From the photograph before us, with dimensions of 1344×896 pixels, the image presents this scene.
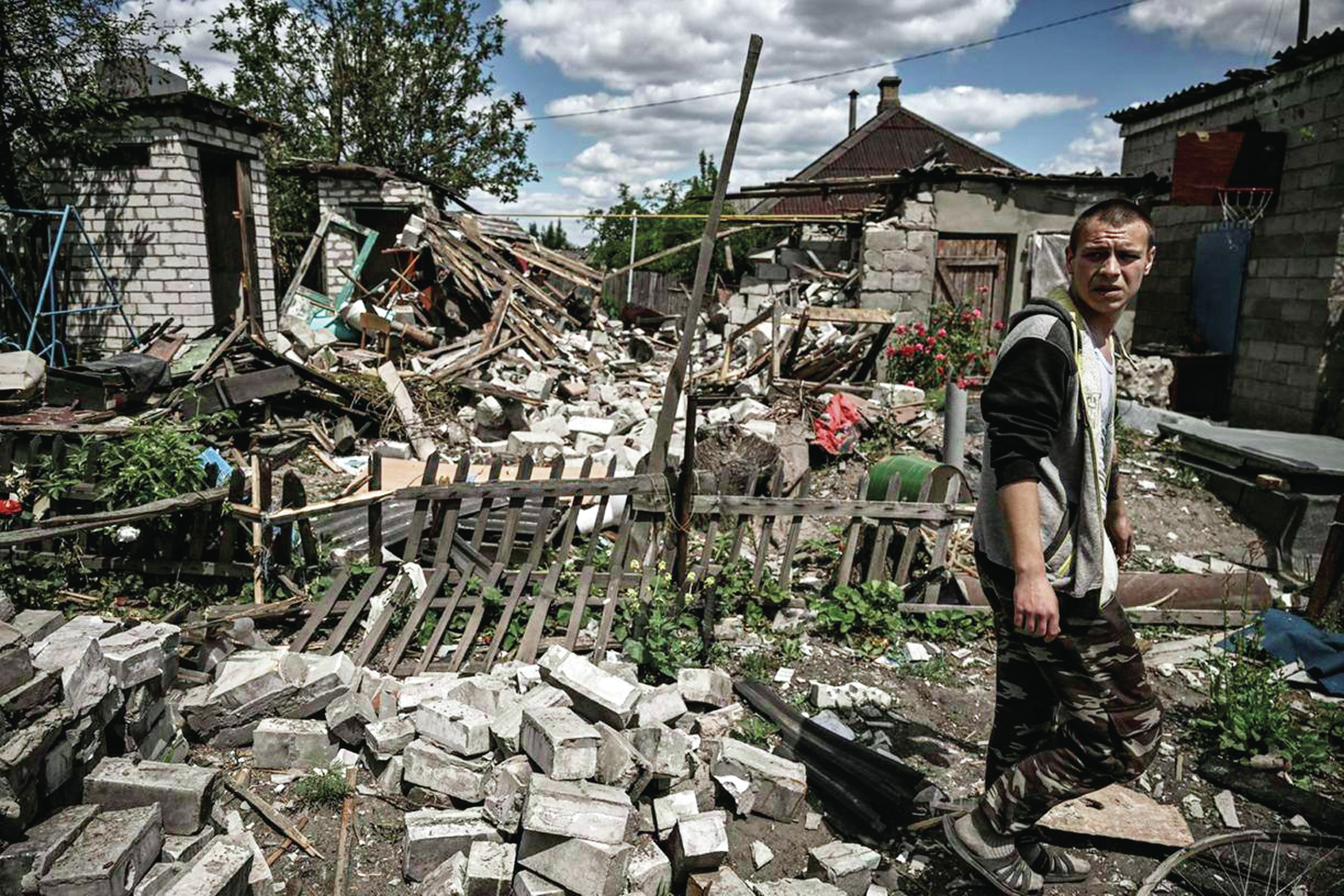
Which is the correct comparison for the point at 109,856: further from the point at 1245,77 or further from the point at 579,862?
the point at 1245,77

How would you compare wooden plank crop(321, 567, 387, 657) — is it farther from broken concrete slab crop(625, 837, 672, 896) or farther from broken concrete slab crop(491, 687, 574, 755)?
broken concrete slab crop(625, 837, 672, 896)

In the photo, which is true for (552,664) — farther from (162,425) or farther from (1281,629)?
(1281,629)

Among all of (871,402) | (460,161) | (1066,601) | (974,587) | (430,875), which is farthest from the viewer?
(460,161)

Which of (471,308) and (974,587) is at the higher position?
(471,308)

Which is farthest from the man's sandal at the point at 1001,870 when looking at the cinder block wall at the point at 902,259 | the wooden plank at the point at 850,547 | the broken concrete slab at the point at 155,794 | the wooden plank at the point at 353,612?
the cinder block wall at the point at 902,259

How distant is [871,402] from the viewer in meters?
9.17

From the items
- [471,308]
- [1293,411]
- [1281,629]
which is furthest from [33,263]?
[1293,411]

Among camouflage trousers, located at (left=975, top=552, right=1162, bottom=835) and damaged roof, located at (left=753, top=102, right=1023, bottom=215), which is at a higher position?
damaged roof, located at (left=753, top=102, right=1023, bottom=215)

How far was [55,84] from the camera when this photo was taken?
356 inches

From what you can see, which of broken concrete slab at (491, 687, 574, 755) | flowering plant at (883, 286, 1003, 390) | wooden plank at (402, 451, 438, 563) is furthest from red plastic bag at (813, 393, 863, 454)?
broken concrete slab at (491, 687, 574, 755)

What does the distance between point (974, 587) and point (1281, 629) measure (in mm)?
1656

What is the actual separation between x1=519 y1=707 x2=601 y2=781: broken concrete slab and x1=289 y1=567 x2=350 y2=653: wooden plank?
5.44 feet

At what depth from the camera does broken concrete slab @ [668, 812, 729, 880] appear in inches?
102

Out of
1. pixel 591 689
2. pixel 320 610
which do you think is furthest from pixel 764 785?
pixel 320 610
